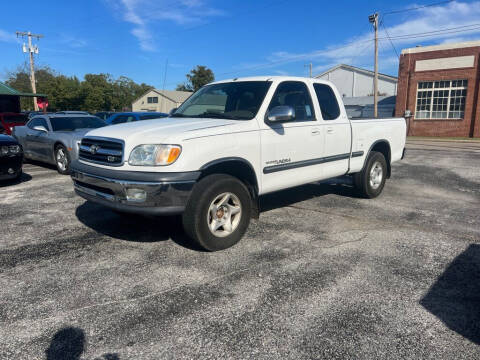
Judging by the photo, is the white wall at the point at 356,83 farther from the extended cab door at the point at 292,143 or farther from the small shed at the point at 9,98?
the extended cab door at the point at 292,143

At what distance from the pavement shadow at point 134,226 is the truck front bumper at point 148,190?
0.64 meters

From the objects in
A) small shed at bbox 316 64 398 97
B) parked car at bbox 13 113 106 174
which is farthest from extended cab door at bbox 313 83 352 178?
small shed at bbox 316 64 398 97

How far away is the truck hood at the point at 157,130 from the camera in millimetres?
3763

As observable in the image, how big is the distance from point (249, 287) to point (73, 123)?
8.25m

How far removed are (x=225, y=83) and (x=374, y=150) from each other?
3.30m

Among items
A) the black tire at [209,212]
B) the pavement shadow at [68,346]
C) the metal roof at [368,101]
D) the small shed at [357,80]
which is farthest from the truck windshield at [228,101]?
the small shed at [357,80]

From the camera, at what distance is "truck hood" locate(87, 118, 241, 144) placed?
3.76m

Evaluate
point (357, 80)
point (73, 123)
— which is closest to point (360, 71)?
point (357, 80)

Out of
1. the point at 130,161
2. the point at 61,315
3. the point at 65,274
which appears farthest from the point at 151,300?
the point at 130,161

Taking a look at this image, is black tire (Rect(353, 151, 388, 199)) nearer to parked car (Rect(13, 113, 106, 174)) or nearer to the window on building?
parked car (Rect(13, 113, 106, 174))

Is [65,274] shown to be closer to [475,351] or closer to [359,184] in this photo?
[475,351]

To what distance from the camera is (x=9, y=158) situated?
753cm

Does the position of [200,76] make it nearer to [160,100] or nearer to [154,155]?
[160,100]

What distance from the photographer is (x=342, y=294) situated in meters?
3.17
